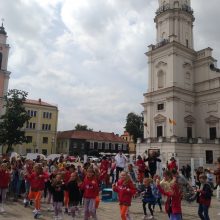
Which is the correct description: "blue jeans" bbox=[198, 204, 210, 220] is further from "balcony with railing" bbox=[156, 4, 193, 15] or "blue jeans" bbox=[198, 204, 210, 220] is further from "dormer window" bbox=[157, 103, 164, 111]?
"balcony with railing" bbox=[156, 4, 193, 15]

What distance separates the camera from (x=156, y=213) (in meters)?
12.0

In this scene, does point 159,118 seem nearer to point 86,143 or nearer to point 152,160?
point 152,160

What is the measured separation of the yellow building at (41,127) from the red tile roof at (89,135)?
7.32 meters

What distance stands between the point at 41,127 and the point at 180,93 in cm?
3624

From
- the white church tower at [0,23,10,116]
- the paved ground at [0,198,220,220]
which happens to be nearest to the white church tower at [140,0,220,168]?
the white church tower at [0,23,10,116]

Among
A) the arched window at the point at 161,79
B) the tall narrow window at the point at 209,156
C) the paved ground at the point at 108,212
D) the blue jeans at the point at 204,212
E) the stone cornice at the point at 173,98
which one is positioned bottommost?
the paved ground at the point at 108,212

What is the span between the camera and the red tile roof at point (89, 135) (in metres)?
78.8

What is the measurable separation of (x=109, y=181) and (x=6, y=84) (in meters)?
42.5

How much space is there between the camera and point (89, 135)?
8181cm

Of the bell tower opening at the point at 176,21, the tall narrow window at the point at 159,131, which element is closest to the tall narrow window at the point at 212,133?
the tall narrow window at the point at 159,131

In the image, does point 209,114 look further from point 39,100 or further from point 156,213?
point 39,100

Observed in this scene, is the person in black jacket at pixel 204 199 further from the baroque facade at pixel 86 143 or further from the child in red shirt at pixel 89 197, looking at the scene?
the baroque facade at pixel 86 143

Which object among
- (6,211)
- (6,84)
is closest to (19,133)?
(6,84)

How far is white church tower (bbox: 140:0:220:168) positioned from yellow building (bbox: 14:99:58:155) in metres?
28.3
